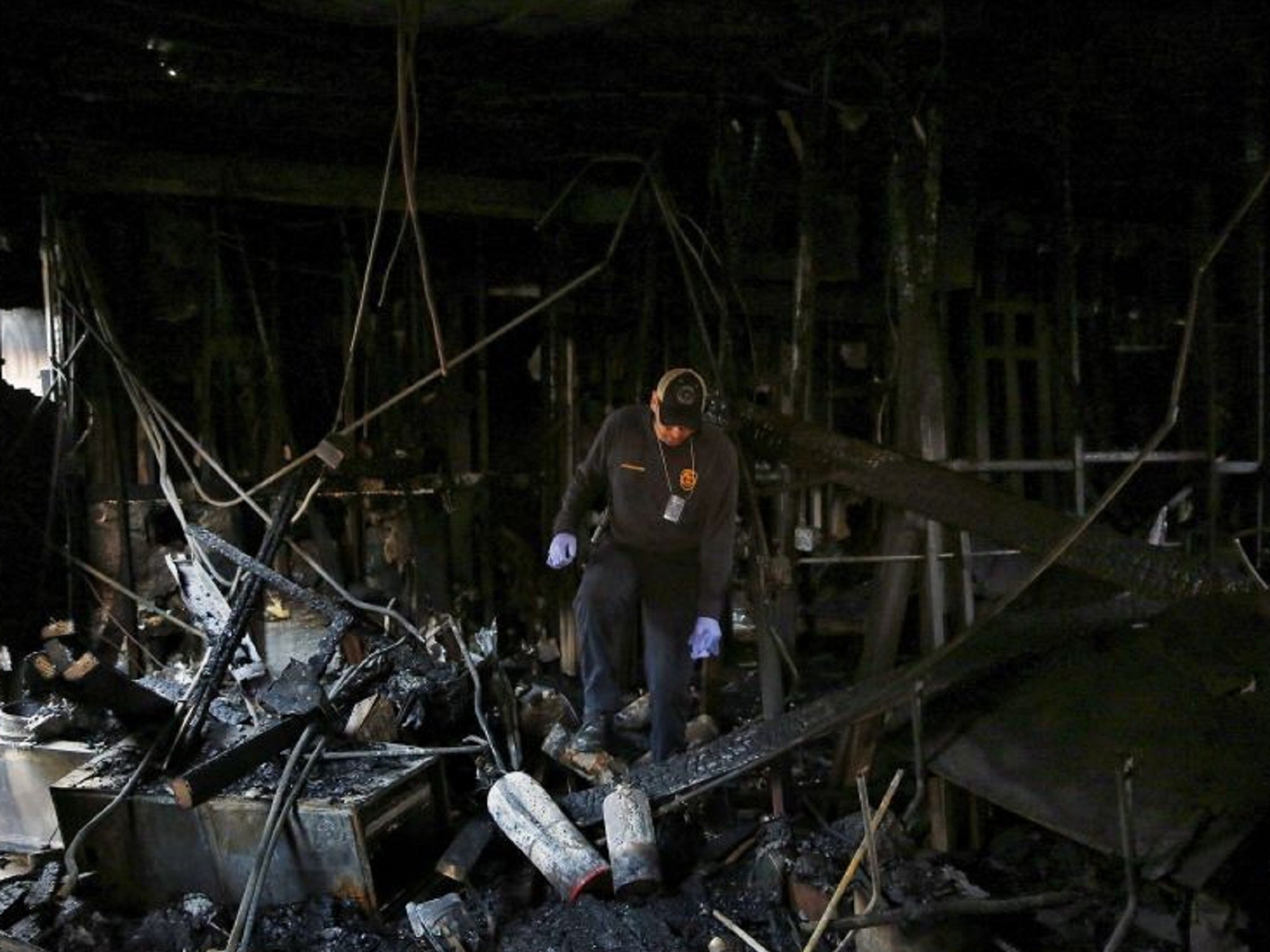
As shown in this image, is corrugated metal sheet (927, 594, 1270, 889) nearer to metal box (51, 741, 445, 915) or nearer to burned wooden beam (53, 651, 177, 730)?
metal box (51, 741, 445, 915)

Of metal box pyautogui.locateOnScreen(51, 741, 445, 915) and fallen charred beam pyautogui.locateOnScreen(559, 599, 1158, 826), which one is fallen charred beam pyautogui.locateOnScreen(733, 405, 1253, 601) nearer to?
fallen charred beam pyautogui.locateOnScreen(559, 599, 1158, 826)

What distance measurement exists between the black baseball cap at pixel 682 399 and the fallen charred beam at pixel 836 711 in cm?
127

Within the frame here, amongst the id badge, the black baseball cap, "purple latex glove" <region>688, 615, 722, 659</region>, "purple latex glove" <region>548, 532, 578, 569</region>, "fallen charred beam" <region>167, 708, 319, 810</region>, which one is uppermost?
the black baseball cap

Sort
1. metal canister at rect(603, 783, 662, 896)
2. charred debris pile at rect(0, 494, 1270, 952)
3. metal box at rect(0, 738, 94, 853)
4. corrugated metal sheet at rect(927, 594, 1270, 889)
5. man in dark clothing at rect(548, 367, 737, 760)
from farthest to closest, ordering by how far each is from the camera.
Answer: man in dark clothing at rect(548, 367, 737, 760) < metal box at rect(0, 738, 94, 853) < metal canister at rect(603, 783, 662, 896) < charred debris pile at rect(0, 494, 1270, 952) < corrugated metal sheet at rect(927, 594, 1270, 889)

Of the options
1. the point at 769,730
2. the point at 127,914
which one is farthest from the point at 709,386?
the point at 127,914

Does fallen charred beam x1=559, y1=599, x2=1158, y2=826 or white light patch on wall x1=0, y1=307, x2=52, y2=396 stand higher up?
white light patch on wall x1=0, y1=307, x2=52, y2=396

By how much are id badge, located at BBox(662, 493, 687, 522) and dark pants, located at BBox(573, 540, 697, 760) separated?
245mm

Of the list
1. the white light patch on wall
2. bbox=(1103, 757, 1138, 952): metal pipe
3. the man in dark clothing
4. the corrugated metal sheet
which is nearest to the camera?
bbox=(1103, 757, 1138, 952): metal pipe

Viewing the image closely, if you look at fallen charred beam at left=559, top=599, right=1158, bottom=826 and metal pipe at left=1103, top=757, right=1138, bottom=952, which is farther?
fallen charred beam at left=559, top=599, right=1158, bottom=826

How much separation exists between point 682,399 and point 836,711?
1.39m

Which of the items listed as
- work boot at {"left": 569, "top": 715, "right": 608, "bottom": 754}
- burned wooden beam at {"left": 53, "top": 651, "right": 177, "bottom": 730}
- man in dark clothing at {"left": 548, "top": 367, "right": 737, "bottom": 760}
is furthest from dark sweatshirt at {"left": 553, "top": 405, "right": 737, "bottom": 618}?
burned wooden beam at {"left": 53, "top": 651, "right": 177, "bottom": 730}

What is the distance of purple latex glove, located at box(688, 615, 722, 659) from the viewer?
13.3 feet

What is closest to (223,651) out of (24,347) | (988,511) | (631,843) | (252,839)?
(252,839)

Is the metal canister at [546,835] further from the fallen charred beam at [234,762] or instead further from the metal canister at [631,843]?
the fallen charred beam at [234,762]
